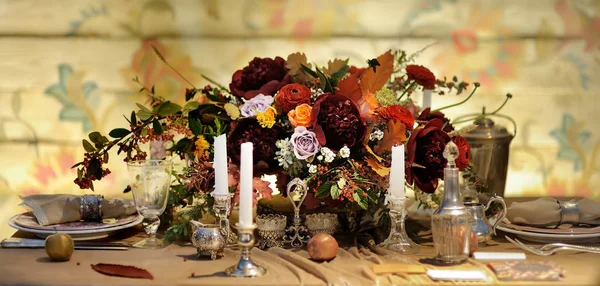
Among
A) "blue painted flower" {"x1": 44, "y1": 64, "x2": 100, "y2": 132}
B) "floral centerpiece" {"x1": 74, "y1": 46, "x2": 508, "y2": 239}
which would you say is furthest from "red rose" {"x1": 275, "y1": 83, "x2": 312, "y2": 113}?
"blue painted flower" {"x1": 44, "y1": 64, "x2": 100, "y2": 132}

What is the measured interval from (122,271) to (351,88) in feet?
2.12

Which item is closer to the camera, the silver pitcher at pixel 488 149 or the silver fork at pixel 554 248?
the silver fork at pixel 554 248

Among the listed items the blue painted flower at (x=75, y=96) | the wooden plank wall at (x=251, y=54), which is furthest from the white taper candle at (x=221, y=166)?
the blue painted flower at (x=75, y=96)

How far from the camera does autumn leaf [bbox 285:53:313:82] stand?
1.82m

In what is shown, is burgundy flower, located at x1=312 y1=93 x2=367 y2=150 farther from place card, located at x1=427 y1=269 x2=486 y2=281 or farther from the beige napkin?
the beige napkin

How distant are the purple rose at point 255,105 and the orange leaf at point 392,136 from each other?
267 mm

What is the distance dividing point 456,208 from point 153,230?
2.19 ft

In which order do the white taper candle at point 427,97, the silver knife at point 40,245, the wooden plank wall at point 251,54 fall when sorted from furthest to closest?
1. the wooden plank wall at point 251,54
2. the white taper candle at point 427,97
3. the silver knife at point 40,245

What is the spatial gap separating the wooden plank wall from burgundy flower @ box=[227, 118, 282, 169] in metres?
1.24

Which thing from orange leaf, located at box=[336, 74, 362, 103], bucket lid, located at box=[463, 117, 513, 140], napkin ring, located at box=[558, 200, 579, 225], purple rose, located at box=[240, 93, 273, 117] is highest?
orange leaf, located at box=[336, 74, 362, 103]

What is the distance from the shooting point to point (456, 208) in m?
1.53

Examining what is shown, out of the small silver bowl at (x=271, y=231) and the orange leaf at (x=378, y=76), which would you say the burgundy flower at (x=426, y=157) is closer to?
the orange leaf at (x=378, y=76)

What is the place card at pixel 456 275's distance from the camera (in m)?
1.42

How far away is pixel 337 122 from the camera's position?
1.67 m
